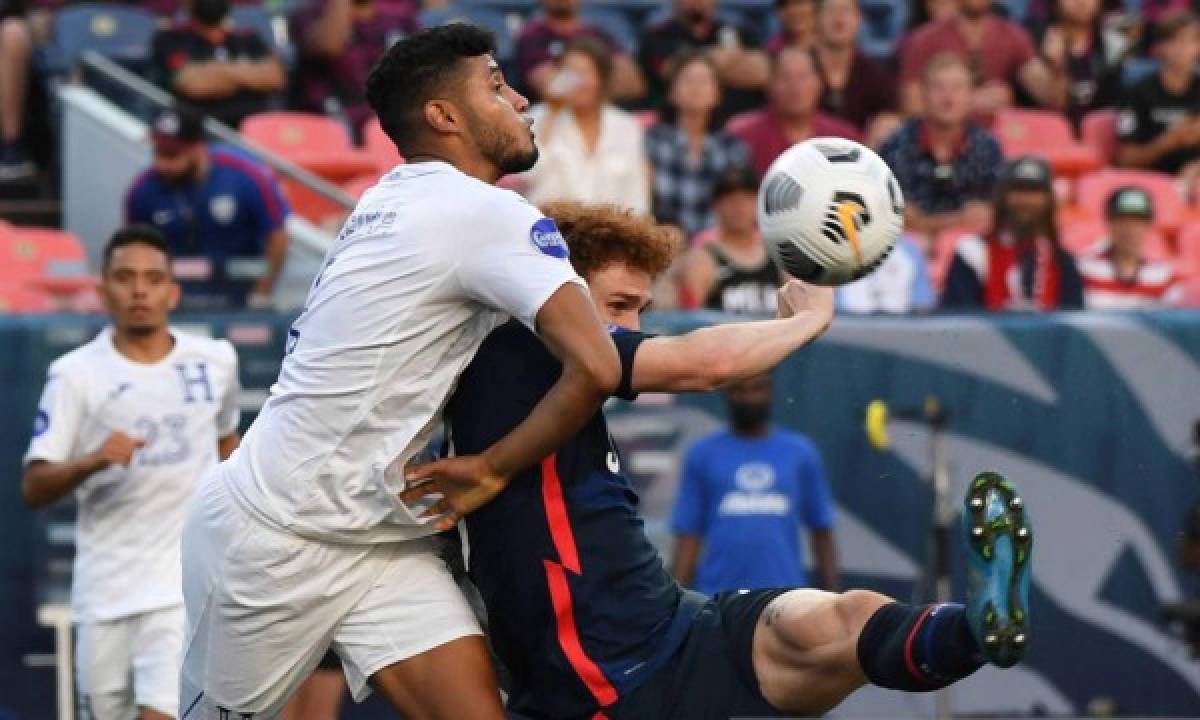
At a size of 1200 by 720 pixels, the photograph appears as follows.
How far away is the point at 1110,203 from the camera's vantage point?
37.4ft

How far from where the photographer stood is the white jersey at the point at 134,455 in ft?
27.0

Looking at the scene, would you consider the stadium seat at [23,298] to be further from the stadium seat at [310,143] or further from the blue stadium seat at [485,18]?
the blue stadium seat at [485,18]

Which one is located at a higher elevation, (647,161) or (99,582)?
(647,161)

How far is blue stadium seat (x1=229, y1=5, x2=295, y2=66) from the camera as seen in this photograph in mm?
13070

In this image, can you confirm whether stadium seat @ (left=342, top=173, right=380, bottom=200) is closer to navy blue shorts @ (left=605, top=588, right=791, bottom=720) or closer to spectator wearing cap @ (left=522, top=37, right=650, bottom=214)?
spectator wearing cap @ (left=522, top=37, right=650, bottom=214)

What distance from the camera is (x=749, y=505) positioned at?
368 inches

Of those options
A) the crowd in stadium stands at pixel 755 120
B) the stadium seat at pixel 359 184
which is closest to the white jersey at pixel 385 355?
the crowd in stadium stands at pixel 755 120

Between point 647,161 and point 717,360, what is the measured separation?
259 inches

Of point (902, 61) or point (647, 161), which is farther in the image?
point (902, 61)

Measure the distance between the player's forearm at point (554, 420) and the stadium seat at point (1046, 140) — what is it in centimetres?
849

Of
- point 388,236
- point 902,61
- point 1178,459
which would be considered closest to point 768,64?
point 902,61

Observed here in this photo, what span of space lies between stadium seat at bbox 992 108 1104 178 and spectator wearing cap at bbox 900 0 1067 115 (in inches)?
5.5

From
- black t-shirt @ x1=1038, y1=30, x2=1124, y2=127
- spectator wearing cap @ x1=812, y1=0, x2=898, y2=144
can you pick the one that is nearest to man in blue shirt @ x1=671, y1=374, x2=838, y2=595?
spectator wearing cap @ x1=812, y1=0, x2=898, y2=144

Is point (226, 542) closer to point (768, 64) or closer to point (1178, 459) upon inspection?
point (1178, 459)
